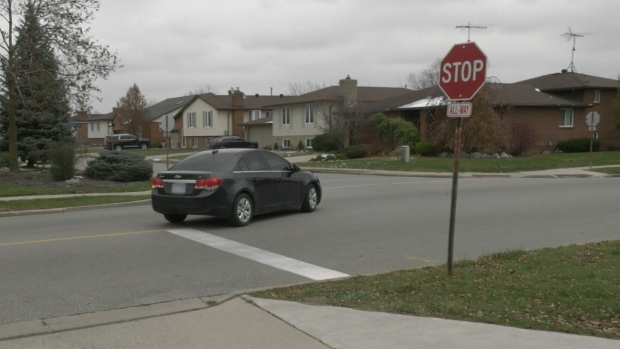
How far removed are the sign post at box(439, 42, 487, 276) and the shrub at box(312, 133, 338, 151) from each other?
3905 cm

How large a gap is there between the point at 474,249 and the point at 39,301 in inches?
258

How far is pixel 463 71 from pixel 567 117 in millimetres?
41147

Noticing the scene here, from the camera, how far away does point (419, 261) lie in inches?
367

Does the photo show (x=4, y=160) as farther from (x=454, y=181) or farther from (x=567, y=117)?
(x=567, y=117)

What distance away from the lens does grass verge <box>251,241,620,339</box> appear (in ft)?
19.0

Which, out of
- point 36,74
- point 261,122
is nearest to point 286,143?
point 261,122

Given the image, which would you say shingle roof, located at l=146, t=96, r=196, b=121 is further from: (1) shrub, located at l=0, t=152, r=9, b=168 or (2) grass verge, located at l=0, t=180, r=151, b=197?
(2) grass verge, located at l=0, t=180, r=151, b=197

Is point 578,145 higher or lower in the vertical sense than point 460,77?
lower

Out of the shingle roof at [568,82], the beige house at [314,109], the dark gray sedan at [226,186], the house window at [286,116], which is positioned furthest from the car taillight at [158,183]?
the house window at [286,116]

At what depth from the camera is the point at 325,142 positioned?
4825cm

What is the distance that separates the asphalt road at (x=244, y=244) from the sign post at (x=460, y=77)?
8.40 ft

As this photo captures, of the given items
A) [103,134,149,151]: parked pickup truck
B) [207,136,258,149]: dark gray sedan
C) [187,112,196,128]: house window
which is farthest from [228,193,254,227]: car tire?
[187,112,196,128]: house window

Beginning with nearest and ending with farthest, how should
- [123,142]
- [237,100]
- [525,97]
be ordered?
1. [525,97]
2. [123,142]
3. [237,100]

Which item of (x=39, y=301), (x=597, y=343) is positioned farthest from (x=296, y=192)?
(x=597, y=343)
